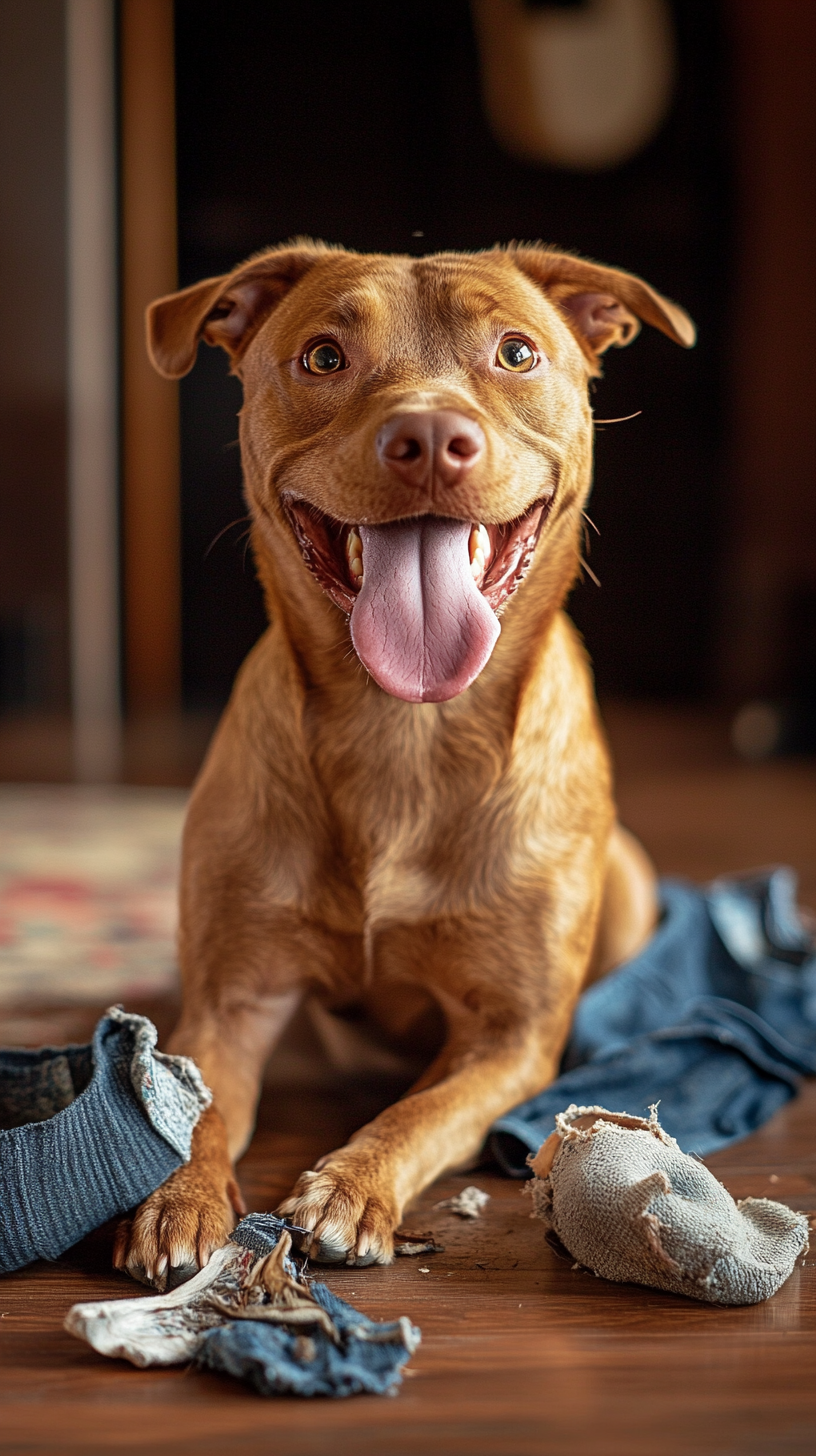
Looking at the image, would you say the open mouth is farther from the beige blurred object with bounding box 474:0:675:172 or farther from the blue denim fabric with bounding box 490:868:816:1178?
the beige blurred object with bounding box 474:0:675:172

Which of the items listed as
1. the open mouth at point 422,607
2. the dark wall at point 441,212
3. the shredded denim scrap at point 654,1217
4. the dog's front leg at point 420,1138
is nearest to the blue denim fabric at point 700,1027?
the dog's front leg at point 420,1138

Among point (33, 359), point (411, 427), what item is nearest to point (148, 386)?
point (33, 359)

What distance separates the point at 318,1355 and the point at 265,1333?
0.05 metres

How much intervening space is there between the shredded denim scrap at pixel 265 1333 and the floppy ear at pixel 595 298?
1225 millimetres

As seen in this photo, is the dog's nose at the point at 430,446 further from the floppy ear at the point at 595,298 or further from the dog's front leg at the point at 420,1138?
the dog's front leg at the point at 420,1138

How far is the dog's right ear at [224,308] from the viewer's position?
1.79 metres

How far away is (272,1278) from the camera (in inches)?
51.3

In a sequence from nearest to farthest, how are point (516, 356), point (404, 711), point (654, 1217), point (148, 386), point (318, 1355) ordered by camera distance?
point (318, 1355) < point (654, 1217) < point (516, 356) < point (404, 711) < point (148, 386)

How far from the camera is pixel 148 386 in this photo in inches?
262

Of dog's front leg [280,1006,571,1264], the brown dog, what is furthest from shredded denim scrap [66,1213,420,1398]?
the brown dog

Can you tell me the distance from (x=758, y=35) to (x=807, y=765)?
368 centimetres

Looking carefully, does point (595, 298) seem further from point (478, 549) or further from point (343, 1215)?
point (343, 1215)

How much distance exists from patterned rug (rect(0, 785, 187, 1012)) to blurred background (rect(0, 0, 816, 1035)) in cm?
163

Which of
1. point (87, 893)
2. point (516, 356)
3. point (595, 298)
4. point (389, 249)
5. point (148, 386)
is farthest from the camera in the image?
point (148, 386)
